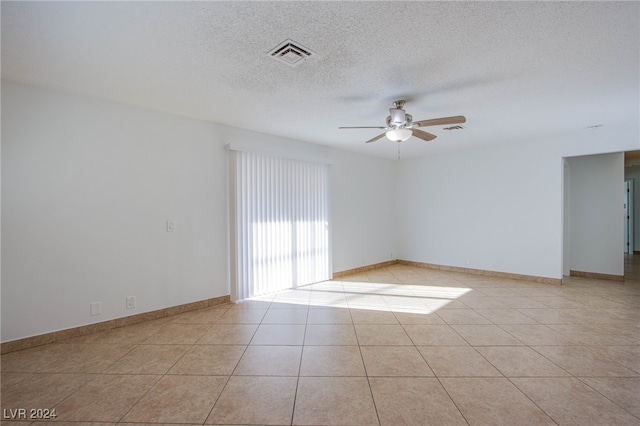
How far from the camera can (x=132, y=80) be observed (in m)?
2.81

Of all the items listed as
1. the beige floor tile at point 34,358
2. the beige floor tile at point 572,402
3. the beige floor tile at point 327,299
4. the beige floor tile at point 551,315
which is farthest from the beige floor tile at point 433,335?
the beige floor tile at point 34,358

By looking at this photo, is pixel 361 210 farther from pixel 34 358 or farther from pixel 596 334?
pixel 34 358

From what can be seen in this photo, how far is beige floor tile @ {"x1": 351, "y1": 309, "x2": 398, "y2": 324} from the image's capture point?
352 cm

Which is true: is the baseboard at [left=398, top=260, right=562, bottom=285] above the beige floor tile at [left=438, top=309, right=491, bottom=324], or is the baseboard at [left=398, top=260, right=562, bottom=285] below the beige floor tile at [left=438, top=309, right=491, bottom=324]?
above

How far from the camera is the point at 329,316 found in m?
3.71

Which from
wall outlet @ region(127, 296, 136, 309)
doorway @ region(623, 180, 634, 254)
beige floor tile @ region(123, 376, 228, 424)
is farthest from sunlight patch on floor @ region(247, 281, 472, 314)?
doorway @ region(623, 180, 634, 254)

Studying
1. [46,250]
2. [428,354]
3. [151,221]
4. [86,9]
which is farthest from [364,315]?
[86,9]

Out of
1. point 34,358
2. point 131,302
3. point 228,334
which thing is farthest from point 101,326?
point 228,334

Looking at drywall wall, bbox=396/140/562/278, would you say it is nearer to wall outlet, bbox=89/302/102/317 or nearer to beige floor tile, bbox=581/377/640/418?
beige floor tile, bbox=581/377/640/418

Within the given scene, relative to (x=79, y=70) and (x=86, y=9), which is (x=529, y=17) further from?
(x=79, y=70)

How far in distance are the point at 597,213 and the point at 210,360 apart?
7.03 m

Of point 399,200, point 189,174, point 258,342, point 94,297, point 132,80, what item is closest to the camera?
point 132,80

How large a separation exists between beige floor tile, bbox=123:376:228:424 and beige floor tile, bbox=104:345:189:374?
0.23 meters

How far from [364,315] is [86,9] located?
12.5 feet
